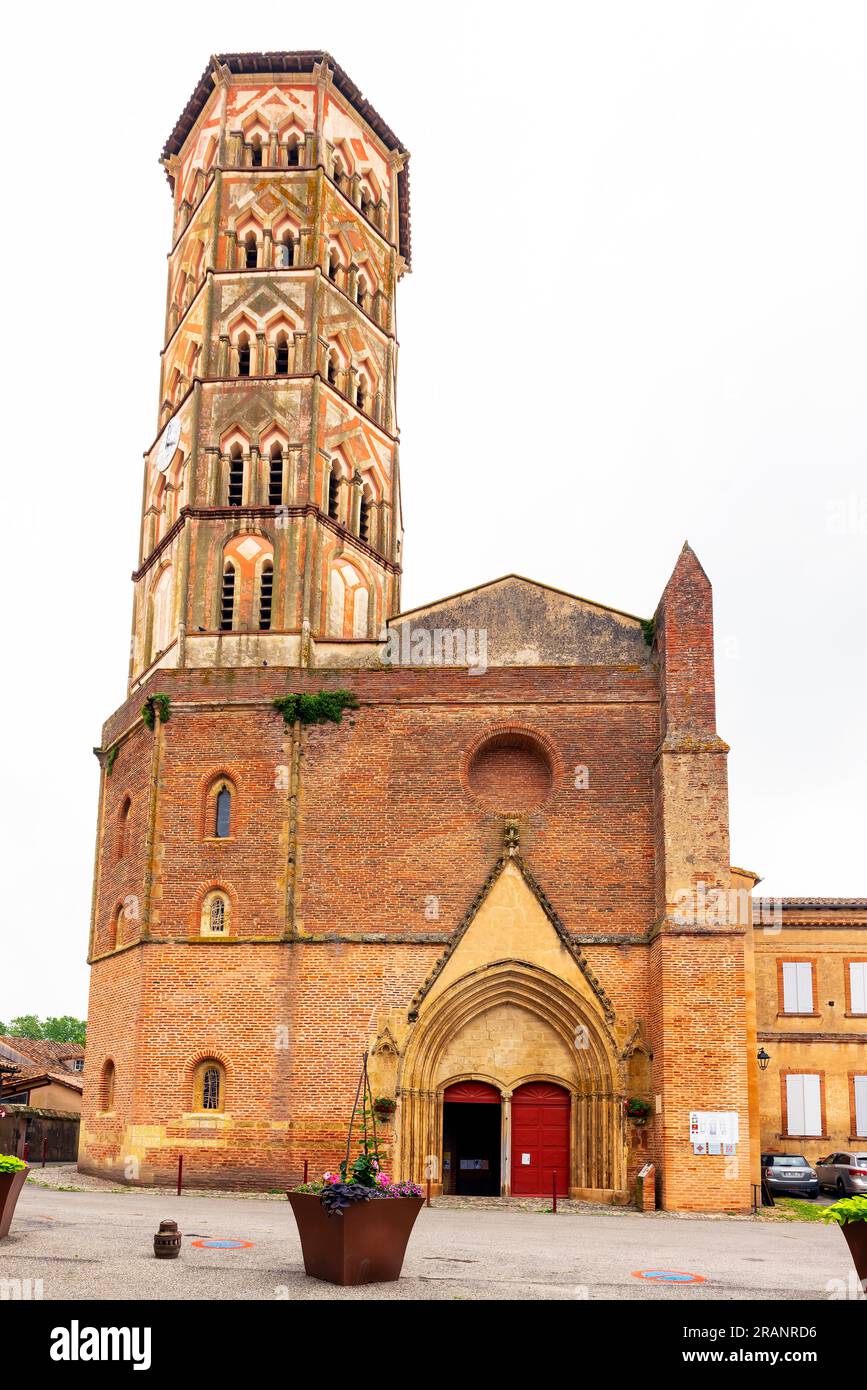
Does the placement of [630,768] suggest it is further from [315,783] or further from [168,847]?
[168,847]

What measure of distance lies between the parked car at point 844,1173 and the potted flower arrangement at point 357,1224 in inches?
938

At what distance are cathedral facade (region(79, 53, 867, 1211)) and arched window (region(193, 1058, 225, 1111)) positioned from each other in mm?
65

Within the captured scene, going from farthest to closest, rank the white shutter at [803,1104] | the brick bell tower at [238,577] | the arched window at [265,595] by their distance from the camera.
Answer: the white shutter at [803,1104] < the arched window at [265,595] < the brick bell tower at [238,577]

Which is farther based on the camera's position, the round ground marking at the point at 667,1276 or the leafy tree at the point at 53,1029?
the leafy tree at the point at 53,1029

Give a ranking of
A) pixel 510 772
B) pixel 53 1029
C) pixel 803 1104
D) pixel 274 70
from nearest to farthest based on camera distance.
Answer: pixel 510 772, pixel 274 70, pixel 803 1104, pixel 53 1029

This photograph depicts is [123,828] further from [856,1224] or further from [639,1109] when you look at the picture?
[856,1224]

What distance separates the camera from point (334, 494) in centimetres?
3491

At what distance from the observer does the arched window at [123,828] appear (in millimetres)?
31844

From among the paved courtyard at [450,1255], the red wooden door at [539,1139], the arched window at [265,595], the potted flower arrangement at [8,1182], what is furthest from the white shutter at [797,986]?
the potted flower arrangement at [8,1182]

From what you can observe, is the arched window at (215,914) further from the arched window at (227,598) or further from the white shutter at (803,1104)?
the white shutter at (803,1104)

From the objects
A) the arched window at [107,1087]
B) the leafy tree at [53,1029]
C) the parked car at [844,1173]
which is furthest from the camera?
the leafy tree at [53,1029]

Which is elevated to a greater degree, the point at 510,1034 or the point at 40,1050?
the point at 510,1034

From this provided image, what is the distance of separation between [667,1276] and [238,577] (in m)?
22.2

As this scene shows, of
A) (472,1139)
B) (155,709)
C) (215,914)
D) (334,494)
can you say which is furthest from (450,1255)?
(334,494)
